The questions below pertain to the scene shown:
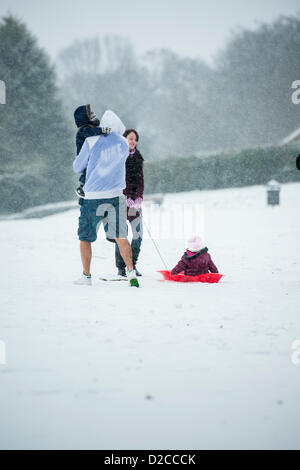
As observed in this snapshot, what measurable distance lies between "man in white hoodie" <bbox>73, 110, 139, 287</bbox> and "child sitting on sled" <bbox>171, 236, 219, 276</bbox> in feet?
3.25

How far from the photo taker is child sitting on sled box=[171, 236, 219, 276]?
568 centimetres

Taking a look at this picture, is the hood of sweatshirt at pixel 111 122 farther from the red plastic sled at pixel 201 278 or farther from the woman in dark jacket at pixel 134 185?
the red plastic sled at pixel 201 278

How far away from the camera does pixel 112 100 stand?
51.1 meters

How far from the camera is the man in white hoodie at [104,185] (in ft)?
15.9

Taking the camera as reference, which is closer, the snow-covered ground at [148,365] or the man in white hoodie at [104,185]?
the snow-covered ground at [148,365]

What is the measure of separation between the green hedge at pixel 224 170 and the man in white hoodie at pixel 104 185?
16084 millimetres

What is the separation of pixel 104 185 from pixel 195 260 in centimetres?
155

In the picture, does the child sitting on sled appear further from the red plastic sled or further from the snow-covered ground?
the snow-covered ground

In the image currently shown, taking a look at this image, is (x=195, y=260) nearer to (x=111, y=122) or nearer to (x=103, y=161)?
(x=103, y=161)

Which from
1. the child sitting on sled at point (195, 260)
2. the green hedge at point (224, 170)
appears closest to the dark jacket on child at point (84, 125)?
the child sitting on sled at point (195, 260)

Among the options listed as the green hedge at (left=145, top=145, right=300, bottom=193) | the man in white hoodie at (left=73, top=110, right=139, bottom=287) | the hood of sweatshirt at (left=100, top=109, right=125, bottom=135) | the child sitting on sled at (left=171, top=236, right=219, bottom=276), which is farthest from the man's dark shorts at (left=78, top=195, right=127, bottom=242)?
the green hedge at (left=145, top=145, right=300, bottom=193)

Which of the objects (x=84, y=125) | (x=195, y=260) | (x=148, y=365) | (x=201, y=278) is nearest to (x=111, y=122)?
(x=84, y=125)

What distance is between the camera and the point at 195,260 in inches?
224
